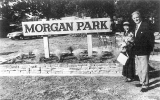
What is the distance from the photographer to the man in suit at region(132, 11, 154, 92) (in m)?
3.96

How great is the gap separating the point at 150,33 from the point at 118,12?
1551 centimetres

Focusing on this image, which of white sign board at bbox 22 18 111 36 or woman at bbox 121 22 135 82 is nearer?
woman at bbox 121 22 135 82

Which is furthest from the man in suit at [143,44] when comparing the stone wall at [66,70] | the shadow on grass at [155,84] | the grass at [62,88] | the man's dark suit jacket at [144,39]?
the stone wall at [66,70]

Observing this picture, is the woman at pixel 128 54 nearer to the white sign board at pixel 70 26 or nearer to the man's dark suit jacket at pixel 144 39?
the man's dark suit jacket at pixel 144 39

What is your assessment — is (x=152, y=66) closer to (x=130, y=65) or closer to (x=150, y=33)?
(x=130, y=65)

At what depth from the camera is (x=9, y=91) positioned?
448 centimetres

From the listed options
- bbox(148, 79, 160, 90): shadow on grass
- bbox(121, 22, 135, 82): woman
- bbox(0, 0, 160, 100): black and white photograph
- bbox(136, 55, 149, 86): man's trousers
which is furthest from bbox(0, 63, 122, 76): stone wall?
bbox(136, 55, 149, 86): man's trousers

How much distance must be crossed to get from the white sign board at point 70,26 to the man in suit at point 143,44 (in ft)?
9.02

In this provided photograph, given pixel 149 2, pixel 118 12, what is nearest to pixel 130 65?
pixel 149 2

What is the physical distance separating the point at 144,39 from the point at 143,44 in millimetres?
112

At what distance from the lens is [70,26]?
695 centimetres

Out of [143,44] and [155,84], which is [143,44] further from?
[155,84]

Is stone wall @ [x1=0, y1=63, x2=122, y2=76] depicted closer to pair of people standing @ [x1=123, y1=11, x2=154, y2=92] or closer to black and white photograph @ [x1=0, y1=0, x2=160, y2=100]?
black and white photograph @ [x1=0, y1=0, x2=160, y2=100]

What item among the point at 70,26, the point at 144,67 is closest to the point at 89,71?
the point at 144,67
